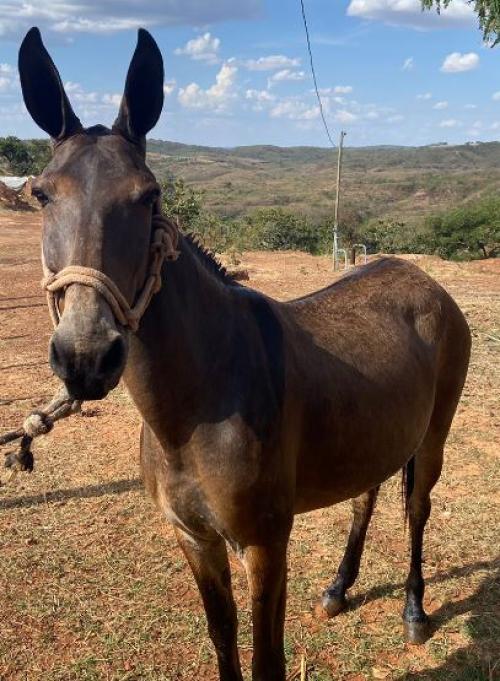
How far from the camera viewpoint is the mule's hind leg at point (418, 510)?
355 cm

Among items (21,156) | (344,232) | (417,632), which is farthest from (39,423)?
(21,156)

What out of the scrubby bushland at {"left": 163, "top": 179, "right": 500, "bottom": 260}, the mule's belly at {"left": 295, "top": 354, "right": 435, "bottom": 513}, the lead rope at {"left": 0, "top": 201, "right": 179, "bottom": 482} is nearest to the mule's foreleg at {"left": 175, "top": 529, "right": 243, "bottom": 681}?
the mule's belly at {"left": 295, "top": 354, "right": 435, "bottom": 513}

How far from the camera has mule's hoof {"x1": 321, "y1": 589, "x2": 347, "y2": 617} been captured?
12.0 ft

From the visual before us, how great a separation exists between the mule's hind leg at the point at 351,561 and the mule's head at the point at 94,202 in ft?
8.43

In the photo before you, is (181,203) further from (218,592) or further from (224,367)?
(224,367)

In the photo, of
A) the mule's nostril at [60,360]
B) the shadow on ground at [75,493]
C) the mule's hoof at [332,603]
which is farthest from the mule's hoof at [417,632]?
the mule's nostril at [60,360]

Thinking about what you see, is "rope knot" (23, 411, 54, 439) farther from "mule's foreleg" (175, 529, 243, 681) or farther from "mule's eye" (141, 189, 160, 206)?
"mule's eye" (141, 189, 160, 206)

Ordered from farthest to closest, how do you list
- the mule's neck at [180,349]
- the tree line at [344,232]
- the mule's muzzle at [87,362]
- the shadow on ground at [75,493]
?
the tree line at [344,232] → the shadow on ground at [75,493] → the mule's neck at [180,349] → the mule's muzzle at [87,362]

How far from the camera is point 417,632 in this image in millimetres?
3477

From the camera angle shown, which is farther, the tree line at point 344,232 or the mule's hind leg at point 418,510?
the tree line at point 344,232

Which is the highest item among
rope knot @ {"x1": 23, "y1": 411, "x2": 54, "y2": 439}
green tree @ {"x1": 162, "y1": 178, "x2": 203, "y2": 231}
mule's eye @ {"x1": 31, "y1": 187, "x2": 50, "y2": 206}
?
mule's eye @ {"x1": 31, "y1": 187, "x2": 50, "y2": 206}

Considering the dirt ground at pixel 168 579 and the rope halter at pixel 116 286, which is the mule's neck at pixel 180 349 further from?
the dirt ground at pixel 168 579

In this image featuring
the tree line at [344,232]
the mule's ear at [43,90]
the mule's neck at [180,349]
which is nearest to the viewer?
the mule's ear at [43,90]

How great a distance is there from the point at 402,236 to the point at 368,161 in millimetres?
134454
